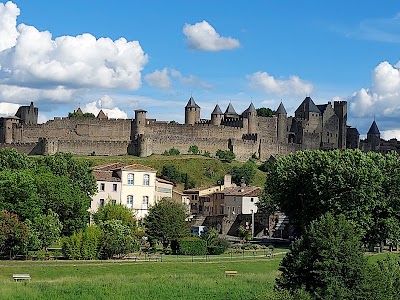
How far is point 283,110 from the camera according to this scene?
15075 centimetres

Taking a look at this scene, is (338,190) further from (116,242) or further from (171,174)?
(171,174)

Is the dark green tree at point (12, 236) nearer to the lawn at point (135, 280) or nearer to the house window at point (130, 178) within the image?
the lawn at point (135, 280)

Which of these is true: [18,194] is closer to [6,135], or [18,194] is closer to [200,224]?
[200,224]

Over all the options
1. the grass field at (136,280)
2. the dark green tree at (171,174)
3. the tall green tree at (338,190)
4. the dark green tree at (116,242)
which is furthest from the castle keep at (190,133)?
the grass field at (136,280)

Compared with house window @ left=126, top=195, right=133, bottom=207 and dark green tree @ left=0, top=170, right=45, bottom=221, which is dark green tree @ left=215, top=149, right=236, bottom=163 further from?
dark green tree @ left=0, top=170, right=45, bottom=221

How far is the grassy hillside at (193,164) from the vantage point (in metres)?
118

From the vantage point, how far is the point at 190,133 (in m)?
139

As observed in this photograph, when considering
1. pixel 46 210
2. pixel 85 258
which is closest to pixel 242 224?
pixel 46 210

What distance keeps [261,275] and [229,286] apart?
12.1ft

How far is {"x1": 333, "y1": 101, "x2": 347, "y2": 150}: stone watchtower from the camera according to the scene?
15238 centimetres

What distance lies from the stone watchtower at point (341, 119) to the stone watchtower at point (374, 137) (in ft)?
37.3

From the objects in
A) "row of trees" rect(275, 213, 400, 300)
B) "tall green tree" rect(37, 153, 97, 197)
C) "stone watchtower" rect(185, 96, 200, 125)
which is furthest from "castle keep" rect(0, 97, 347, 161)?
"row of trees" rect(275, 213, 400, 300)

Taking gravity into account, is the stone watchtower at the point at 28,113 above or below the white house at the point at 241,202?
above

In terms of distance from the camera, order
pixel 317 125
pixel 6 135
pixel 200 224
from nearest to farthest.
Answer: pixel 200 224, pixel 6 135, pixel 317 125
